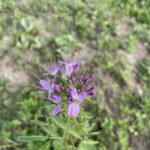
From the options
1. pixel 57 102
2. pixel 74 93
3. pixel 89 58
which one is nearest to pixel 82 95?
pixel 74 93

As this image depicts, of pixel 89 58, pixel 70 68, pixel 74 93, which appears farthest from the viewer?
pixel 89 58

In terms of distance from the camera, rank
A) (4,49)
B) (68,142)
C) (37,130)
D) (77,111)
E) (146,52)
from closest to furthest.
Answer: (77,111)
(68,142)
(37,130)
(4,49)
(146,52)

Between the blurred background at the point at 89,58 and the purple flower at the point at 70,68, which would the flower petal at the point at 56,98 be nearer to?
the purple flower at the point at 70,68

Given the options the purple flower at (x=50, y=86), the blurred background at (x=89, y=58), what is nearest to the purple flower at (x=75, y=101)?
the purple flower at (x=50, y=86)

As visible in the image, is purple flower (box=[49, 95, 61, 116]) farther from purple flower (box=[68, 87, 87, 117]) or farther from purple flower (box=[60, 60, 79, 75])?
purple flower (box=[60, 60, 79, 75])

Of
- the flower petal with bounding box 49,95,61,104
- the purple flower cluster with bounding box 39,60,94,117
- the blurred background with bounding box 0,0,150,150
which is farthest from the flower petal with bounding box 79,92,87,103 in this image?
the blurred background with bounding box 0,0,150,150

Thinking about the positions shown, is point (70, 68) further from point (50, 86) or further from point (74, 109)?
point (74, 109)

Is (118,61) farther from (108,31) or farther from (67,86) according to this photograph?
(67,86)

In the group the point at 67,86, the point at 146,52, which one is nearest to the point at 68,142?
the point at 67,86
